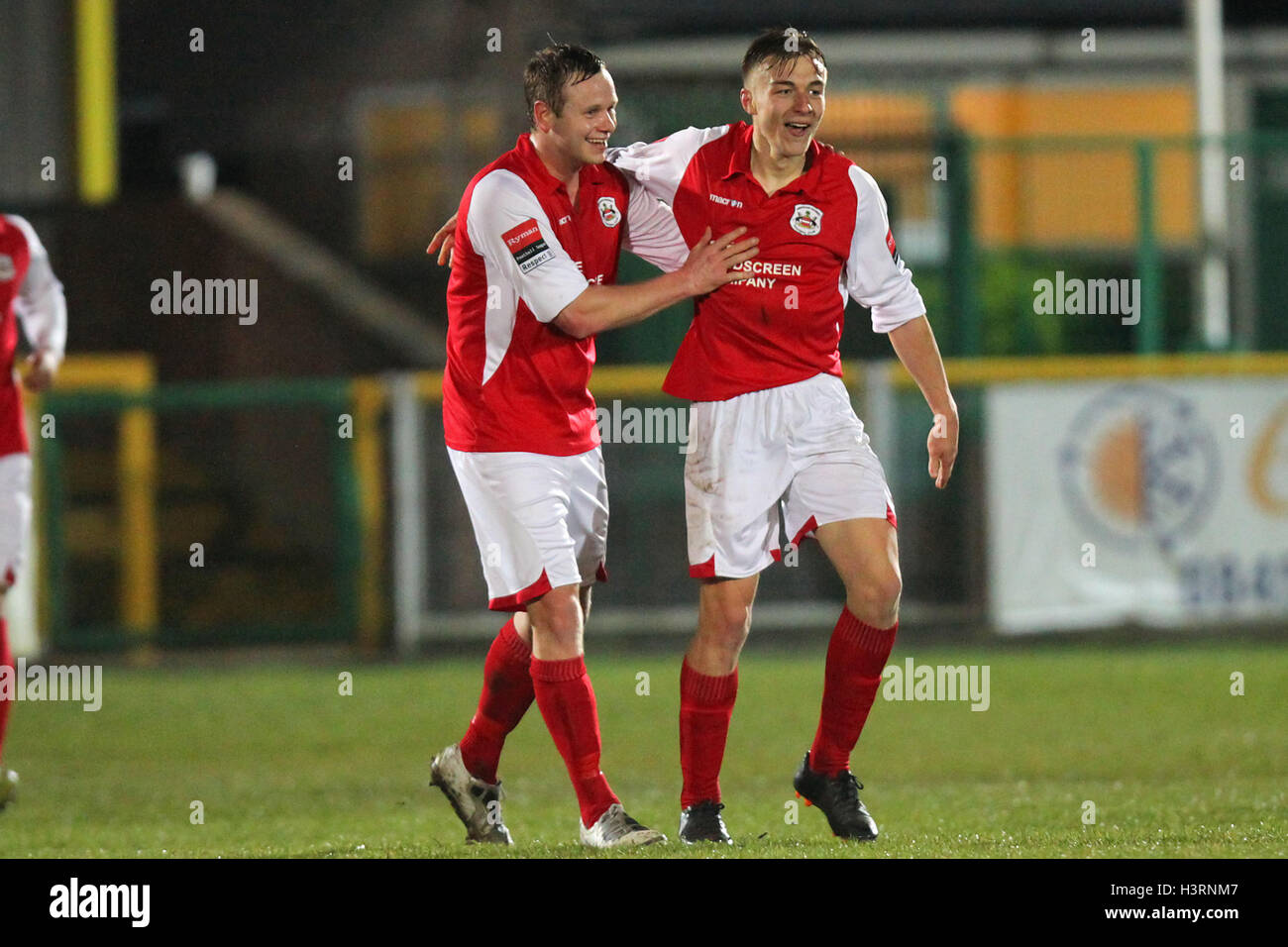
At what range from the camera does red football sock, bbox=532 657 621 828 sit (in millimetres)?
5555

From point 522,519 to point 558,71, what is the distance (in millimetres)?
1266

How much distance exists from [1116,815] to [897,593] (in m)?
1.26

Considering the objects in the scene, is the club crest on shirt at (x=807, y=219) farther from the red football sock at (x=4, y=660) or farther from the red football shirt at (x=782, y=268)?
the red football sock at (x=4, y=660)

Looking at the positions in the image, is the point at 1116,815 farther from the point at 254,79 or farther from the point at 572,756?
the point at 254,79

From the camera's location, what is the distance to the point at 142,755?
921 cm

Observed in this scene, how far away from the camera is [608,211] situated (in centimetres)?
571

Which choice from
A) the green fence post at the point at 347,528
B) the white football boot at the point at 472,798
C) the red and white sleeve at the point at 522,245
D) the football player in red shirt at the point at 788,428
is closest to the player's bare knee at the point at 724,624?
the football player in red shirt at the point at 788,428

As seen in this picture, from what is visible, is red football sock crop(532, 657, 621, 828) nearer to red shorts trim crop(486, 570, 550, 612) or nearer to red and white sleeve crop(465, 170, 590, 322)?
red shorts trim crop(486, 570, 550, 612)

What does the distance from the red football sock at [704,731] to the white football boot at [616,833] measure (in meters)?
0.27

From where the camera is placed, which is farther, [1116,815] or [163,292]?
[163,292]

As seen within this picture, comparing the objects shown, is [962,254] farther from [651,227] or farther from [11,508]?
[11,508]

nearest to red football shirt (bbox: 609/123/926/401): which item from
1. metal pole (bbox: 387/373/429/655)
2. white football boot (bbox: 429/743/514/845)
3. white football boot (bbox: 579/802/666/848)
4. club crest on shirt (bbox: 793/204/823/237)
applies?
club crest on shirt (bbox: 793/204/823/237)
